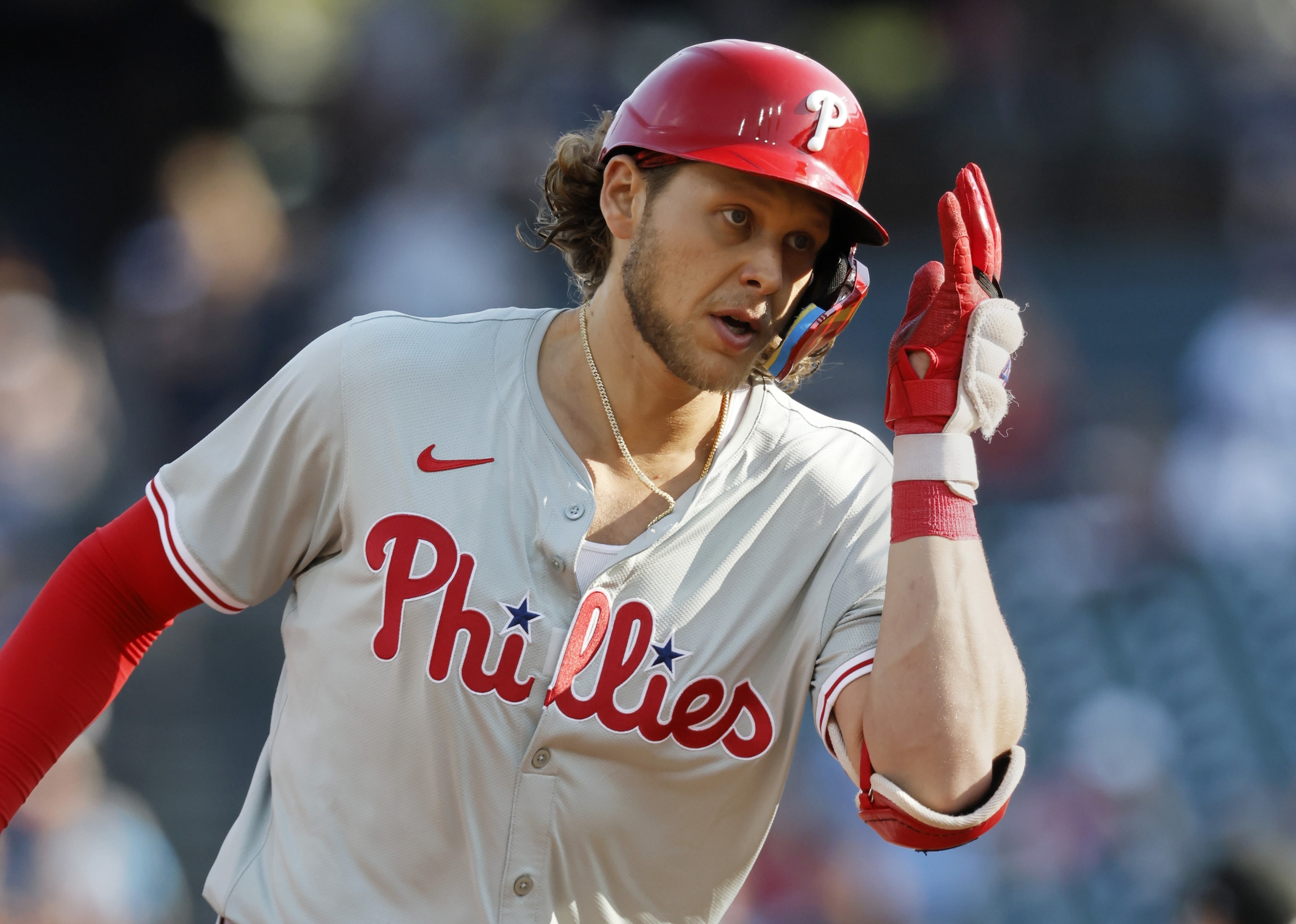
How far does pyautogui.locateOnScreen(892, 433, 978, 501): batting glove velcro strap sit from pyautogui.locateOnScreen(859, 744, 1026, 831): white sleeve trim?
0.40 m

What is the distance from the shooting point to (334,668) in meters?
1.94

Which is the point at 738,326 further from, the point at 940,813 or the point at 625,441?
the point at 940,813

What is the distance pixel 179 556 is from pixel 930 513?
1170 millimetres

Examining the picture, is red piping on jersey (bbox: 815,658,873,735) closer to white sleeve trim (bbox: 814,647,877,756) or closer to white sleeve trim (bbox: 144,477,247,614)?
white sleeve trim (bbox: 814,647,877,756)

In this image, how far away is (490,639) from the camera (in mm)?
1893

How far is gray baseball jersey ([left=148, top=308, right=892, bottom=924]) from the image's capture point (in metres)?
1.87

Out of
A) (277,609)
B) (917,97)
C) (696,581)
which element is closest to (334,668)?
(696,581)

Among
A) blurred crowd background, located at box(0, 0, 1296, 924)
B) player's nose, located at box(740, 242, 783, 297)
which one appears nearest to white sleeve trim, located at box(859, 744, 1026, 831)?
player's nose, located at box(740, 242, 783, 297)

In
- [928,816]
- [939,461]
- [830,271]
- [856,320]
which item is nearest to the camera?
[928,816]

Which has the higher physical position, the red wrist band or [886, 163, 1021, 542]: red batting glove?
[886, 163, 1021, 542]: red batting glove

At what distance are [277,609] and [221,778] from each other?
673mm

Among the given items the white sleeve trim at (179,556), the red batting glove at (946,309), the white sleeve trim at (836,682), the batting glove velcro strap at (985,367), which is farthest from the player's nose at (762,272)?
the white sleeve trim at (179,556)

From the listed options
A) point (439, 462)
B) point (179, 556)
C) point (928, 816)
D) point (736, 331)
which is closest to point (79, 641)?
point (179, 556)

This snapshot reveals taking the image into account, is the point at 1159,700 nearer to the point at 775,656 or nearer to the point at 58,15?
the point at 775,656
